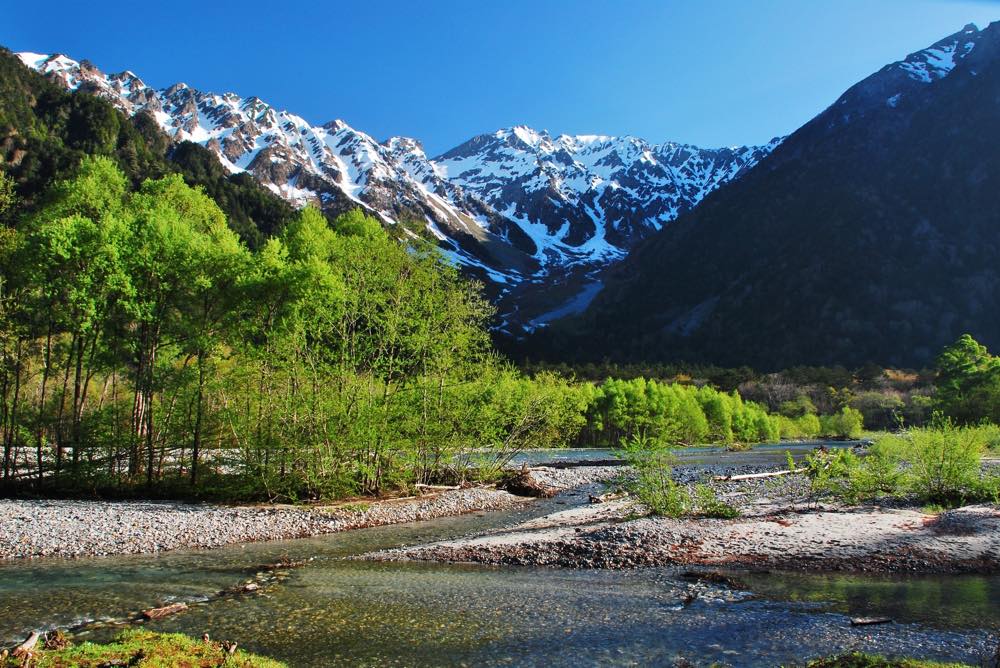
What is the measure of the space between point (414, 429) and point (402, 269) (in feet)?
28.6

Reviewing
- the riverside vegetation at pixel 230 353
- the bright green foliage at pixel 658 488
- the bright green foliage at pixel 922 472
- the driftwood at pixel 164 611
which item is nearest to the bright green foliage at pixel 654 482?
the bright green foliage at pixel 658 488

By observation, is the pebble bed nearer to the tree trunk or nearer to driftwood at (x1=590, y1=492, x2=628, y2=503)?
the tree trunk

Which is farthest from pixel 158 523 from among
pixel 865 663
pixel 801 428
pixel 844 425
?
pixel 801 428

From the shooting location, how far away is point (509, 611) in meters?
14.8

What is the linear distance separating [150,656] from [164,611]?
5086mm

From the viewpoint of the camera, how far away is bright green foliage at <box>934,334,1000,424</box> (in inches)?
3036

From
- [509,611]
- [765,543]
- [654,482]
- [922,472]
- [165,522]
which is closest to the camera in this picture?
[509,611]

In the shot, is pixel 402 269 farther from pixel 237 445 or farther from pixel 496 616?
pixel 496 616

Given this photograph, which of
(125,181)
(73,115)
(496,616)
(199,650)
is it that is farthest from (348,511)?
(73,115)

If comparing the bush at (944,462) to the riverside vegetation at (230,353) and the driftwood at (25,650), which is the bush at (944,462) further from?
the driftwood at (25,650)

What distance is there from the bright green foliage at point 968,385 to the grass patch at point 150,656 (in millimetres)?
76999

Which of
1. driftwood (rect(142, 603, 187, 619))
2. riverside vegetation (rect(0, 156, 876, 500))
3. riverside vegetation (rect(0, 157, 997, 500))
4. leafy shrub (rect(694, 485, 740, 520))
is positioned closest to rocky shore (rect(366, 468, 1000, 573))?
leafy shrub (rect(694, 485, 740, 520))

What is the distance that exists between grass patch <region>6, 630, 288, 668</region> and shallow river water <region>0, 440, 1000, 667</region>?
64.0 inches

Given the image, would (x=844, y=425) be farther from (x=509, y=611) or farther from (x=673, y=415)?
(x=509, y=611)
